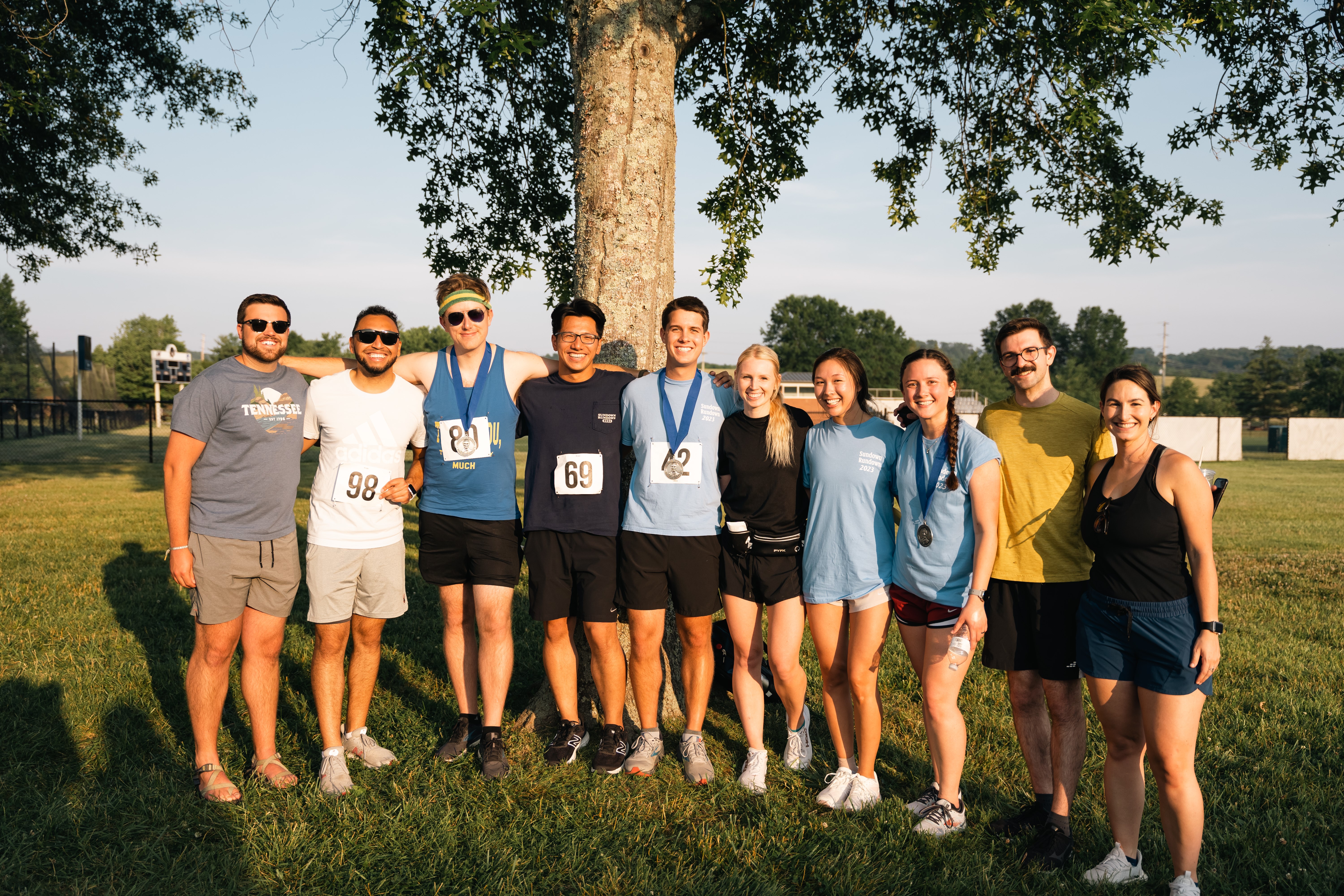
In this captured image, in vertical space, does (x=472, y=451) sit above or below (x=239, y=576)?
above

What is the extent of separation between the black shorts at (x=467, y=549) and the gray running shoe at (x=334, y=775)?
987 millimetres

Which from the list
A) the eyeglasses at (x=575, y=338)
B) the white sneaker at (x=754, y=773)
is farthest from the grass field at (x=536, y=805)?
the eyeglasses at (x=575, y=338)

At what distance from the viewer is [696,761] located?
411cm

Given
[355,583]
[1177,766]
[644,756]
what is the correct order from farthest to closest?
[644,756]
[355,583]
[1177,766]

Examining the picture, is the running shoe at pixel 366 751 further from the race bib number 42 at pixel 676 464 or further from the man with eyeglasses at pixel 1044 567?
the man with eyeglasses at pixel 1044 567

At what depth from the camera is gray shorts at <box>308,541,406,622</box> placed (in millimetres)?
3975

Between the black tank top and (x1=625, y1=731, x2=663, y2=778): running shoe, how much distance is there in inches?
93.4

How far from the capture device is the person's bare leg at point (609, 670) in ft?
13.6

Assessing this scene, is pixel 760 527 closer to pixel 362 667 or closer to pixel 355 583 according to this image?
pixel 355 583

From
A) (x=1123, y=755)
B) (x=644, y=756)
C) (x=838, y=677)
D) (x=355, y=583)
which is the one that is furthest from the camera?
(x=644, y=756)

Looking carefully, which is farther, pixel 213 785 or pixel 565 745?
pixel 565 745

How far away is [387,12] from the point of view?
15.5 feet

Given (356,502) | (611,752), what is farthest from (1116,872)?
(356,502)

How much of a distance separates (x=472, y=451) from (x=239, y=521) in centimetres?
116
